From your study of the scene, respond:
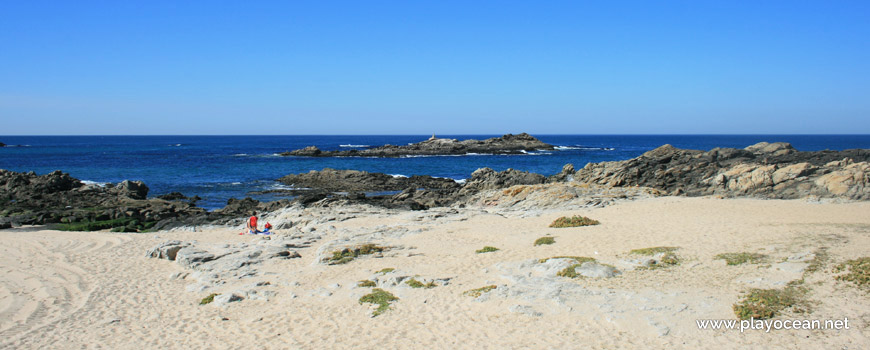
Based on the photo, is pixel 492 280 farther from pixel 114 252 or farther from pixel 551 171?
pixel 551 171

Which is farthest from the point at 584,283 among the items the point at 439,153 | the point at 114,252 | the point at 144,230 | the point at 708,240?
the point at 439,153

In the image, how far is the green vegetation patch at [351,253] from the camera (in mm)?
16013

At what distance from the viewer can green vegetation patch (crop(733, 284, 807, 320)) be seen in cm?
965

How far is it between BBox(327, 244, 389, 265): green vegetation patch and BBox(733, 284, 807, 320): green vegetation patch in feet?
34.5

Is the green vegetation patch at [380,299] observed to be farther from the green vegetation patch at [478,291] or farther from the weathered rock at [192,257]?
the weathered rock at [192,257]

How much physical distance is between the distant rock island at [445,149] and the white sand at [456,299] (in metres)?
69.4

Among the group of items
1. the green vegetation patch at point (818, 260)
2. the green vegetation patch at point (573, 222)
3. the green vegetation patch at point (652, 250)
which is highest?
the green vegetation patch at point (818, 260)

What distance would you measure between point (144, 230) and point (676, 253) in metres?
A: 23.4

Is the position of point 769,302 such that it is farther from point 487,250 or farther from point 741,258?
point 487,250

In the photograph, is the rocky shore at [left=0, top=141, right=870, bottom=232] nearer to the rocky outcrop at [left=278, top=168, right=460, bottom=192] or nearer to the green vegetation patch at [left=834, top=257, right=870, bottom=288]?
the rocky outcrop at [left=278, top=168, right=460, bottom=192]

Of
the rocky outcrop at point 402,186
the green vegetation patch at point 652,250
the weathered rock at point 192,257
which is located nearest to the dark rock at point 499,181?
the rocky outcrop at point 402,186

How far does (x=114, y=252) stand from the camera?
1902cm

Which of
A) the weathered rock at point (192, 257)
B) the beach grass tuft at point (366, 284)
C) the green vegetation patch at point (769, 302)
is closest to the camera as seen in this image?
the green vegetation patch at point (769, 302)

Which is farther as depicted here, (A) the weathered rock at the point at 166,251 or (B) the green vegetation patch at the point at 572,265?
(A) the weathered rock at the point at 166,251
